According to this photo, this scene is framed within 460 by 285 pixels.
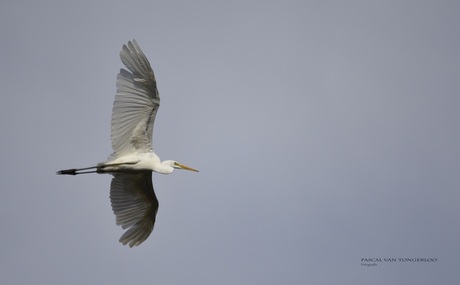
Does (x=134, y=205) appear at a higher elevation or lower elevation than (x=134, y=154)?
lower

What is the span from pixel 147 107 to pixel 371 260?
806cm

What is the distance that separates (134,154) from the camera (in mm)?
16484

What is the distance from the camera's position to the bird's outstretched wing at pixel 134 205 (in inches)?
674

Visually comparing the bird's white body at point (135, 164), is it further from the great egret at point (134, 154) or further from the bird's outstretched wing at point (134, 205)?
the bird's outstretched wing at point (134, 205)

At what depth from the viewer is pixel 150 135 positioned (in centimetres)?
1653

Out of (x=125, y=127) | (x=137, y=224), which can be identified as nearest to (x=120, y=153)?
(x=125, y=127)

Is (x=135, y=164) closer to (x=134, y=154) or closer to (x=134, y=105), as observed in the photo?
(x=134, y=154)

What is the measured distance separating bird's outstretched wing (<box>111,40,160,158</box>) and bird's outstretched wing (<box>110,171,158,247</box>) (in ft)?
3.11

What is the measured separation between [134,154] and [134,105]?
122cm

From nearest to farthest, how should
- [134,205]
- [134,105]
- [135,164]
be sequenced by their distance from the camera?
[134,105]
[135,164]
[134,205]

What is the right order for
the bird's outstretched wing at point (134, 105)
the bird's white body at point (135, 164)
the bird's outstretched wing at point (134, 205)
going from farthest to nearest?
the bird's outstretched wing at point (134, 205) → the bird's white body at point (135, 164) → the bird's outstretched wing at point (134, 105)

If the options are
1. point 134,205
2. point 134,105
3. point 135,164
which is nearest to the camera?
point 134,105

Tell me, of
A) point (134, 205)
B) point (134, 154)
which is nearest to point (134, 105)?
point (134, 154)

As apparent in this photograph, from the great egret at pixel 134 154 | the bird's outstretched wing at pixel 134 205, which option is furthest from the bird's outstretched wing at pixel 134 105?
the bird's outstretched wing at pixel 134 205
